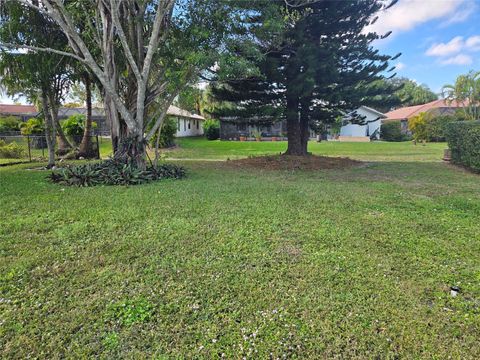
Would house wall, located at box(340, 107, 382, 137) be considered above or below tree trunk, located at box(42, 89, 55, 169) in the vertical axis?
above

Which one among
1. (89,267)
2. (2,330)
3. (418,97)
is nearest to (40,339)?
(2,330)

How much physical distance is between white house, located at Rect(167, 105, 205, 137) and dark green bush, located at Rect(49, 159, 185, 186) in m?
22.4

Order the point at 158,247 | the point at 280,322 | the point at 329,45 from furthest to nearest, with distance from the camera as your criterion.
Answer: the point at 329,45
the point at 158,247
the point at 280,322

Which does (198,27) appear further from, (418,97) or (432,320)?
(418,97)

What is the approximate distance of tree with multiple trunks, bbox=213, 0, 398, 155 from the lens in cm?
977

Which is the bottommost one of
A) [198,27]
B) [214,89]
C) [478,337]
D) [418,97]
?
[478,337]

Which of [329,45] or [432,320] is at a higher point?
[329,45]

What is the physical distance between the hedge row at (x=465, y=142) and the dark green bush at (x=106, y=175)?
360 inches

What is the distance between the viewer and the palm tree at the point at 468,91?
2331 cm

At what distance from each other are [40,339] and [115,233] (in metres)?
1.88

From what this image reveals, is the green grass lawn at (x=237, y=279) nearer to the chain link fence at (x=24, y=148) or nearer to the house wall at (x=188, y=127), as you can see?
the chain link fence at (x=24, y=148)

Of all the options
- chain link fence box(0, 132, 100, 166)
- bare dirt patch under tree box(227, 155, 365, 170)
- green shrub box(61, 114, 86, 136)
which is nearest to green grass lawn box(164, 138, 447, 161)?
bare dirt patch under tree box(227, 155, 365, 170)

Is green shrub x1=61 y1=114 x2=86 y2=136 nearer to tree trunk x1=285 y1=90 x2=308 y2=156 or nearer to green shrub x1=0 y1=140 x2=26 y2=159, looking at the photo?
green shrub x1=0 y1=140 x2=26 y2=159

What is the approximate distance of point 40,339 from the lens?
6.92 feet
